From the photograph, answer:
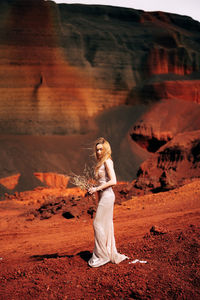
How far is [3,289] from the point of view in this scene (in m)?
4.30

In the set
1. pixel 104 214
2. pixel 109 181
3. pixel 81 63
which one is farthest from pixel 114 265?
pixel 81 63

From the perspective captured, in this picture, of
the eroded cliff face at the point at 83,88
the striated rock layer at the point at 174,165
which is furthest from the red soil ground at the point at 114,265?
the eroded cliff face at the point at 83,88

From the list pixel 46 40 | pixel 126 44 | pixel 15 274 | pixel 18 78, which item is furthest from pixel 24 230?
pixel 126 44

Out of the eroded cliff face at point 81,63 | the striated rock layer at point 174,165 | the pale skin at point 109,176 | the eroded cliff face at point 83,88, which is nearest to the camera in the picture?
the pale skin at point 109,176

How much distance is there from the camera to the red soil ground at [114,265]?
13.2 feet

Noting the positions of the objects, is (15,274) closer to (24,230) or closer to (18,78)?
(24,230)

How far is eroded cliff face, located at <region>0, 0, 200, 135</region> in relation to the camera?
2631cm

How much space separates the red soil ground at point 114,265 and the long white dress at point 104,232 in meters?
0.12

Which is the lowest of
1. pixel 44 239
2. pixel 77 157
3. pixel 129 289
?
pixel 77 157

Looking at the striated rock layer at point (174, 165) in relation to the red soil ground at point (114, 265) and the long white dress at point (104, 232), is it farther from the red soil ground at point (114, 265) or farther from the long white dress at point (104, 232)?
the long white dress at point (104, 232)

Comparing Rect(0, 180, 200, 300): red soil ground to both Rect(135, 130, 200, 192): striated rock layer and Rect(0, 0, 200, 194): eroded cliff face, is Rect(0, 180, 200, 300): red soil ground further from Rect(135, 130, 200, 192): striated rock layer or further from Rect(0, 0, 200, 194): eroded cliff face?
Rect(0, 0, 200, 194): eroded cliff face

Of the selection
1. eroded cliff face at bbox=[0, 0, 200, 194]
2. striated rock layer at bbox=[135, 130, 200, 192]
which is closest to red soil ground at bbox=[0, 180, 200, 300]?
striated rock layer at bbox=[135, 130, 200, 192]

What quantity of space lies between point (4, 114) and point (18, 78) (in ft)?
10.7

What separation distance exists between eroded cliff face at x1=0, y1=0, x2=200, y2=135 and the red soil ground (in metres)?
18.4
